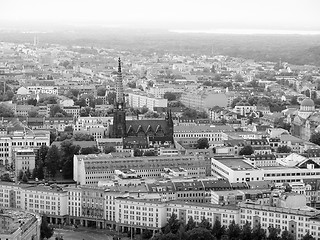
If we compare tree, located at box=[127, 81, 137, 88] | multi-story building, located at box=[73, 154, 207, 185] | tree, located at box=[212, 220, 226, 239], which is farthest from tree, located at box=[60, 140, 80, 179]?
tree, located at box=[127, 81, 137, 88]

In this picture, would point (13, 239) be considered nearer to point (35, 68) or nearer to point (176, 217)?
point (176, 217)

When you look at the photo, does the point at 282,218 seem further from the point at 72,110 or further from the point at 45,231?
the point at 72,110

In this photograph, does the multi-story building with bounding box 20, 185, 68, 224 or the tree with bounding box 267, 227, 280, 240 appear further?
the multi-story building with bounding box 20, 185, 68, 224

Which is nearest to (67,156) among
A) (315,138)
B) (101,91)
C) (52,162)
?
(52,162)

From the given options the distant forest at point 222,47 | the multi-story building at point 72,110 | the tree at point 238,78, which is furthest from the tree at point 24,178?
the distant forest at point 222,47

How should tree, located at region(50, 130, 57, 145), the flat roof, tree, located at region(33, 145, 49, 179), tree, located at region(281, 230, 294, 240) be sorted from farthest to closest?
tree, located at region(50, 130, 57, 145), tree, located at region(33, 145, 49, 179), the flat roof, tree, located at region(281, 230, 294, 240)

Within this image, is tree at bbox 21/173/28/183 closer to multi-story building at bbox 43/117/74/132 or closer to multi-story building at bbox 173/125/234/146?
multi-story building at bbox 173/125/234/146
